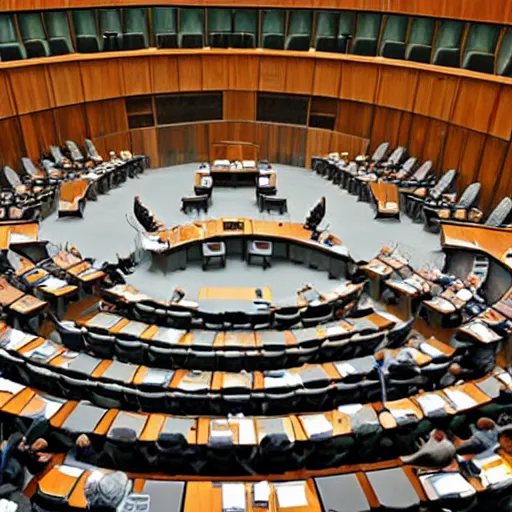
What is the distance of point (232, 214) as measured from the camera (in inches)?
493

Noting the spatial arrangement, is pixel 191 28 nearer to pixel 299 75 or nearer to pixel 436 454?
pixel 299 75

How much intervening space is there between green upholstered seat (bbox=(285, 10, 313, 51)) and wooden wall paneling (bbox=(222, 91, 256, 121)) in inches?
73.8

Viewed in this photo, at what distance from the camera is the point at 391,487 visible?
5.17 m

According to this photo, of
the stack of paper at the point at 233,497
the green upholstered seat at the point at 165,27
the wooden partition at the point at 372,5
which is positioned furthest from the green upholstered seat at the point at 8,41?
the stack of paper at the point at 233,497

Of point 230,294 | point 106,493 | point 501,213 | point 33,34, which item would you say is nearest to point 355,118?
point 501,213

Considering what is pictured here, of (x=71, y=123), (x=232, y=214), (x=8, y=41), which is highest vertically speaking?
(x=8, y=41)

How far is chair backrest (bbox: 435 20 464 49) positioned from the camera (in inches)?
522

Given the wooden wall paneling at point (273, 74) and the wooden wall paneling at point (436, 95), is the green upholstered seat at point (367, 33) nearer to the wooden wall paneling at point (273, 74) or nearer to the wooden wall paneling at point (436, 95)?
the wooden wall paneling at point (436, 95)

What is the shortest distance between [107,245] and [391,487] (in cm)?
776

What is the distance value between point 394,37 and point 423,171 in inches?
158

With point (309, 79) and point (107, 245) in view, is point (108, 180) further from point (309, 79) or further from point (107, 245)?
point (309, 79)

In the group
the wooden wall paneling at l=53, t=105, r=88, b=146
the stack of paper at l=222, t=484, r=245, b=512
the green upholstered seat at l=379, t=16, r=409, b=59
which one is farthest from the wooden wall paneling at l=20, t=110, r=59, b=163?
the stack of paper at l=222, t=484, r=245, b=512

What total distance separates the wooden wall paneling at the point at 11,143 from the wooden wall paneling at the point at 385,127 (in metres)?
9.93

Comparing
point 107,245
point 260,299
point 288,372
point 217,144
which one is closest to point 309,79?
point 217,144
